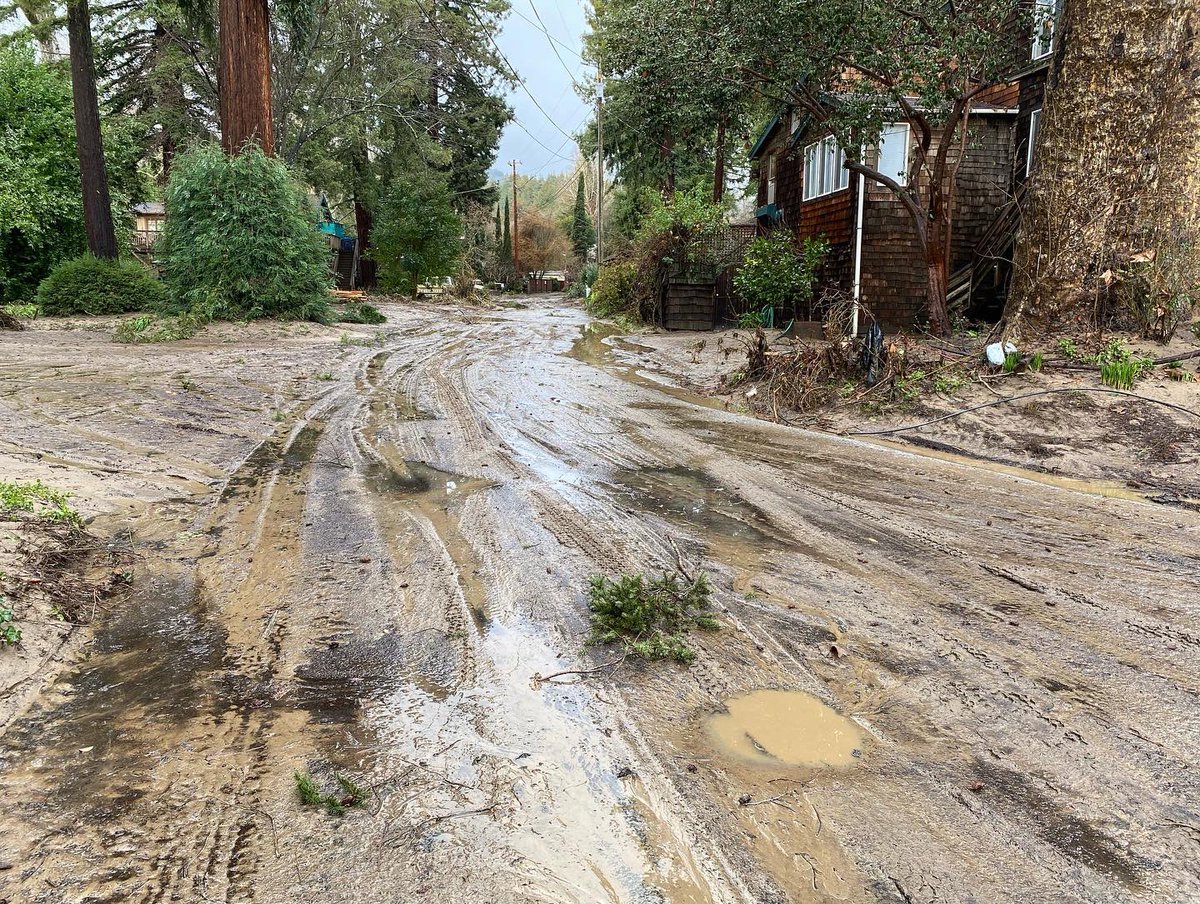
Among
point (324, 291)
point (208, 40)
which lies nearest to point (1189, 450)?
point (324, 291)

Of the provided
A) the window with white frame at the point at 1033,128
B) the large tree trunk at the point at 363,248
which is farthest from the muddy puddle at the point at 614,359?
the large tree trunk at the point at 363,248

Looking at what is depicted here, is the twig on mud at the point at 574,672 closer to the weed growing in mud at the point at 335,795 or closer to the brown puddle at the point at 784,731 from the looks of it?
the brown puddle at the point at 784,731

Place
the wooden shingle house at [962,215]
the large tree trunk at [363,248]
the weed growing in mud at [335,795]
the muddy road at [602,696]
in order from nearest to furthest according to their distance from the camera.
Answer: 1. the muddy road at [602,696]
2. the weed growing in mud at [335,795]
3. the wooden shingle house at [962,215]
4. the large tree trunk at [363,248]

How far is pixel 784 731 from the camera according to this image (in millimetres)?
2584

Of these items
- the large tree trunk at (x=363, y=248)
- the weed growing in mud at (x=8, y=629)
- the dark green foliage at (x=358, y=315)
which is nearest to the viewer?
the weed growing in mud at (x=8, y=629)

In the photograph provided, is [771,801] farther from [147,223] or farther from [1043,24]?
[147,223]

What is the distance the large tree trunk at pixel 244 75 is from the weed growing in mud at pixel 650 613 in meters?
15.1

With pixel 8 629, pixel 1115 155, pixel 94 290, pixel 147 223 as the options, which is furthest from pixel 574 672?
pixel 147 223

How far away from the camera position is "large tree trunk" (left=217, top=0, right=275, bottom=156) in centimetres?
1509

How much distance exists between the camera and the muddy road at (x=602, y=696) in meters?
1.98

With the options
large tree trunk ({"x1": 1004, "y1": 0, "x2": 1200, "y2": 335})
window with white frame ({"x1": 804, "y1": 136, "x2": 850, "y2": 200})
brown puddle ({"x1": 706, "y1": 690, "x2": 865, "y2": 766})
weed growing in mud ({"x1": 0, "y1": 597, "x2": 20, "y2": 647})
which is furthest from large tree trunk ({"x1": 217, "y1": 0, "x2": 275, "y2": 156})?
brown puddle ({"x1": 706, "y1": 690, "x2": 865, "y2": 766})

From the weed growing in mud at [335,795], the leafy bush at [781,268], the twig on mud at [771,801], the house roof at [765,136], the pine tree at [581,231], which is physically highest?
the pine tree at [581,231]

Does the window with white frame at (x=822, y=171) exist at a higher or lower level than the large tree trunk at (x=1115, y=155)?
higher

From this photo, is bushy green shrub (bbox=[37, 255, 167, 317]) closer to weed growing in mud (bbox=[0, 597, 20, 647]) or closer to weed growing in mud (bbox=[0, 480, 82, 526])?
weed growing in mud (bbox=[0, 480, 82, 526])
